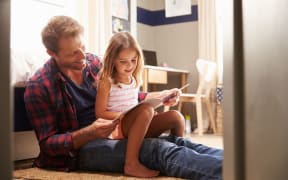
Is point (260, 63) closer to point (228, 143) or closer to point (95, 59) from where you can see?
point (228, 143)

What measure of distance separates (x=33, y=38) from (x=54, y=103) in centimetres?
105

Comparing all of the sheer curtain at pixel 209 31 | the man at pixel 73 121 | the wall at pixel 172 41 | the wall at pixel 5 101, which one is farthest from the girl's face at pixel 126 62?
the wall at pixel 172 41

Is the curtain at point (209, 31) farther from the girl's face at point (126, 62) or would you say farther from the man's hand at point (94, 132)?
the man's hand at point (94, 132)

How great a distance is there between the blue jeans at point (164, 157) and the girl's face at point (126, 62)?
0.83 ft

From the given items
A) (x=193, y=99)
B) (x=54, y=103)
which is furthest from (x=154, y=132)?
(x=193, y=99)

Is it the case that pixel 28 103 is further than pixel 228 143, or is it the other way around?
pixel 28 103

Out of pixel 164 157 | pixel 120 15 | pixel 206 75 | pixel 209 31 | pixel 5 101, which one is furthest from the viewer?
pixel 209 31

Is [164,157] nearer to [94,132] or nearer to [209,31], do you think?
[94,132]

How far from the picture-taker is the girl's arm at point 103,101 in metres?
1.37

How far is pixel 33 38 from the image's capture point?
231cm

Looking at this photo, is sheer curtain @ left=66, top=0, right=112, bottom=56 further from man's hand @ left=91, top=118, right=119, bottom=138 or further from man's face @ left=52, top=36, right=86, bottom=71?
man's hand @ left=91, top=118, right=119, bottom=138

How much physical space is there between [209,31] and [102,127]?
2.79 meters

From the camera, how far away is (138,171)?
3.95 ft

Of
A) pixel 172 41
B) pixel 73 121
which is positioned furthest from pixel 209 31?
pixel 73 121
